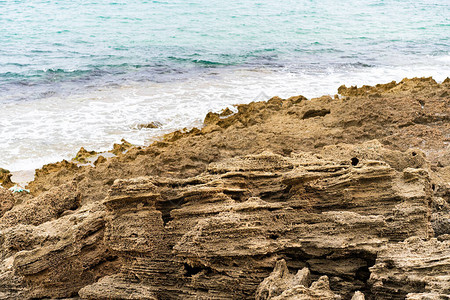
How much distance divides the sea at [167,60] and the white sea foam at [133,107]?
28 millimetres

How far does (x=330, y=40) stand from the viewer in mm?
17828

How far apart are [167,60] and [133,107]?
5278 mm

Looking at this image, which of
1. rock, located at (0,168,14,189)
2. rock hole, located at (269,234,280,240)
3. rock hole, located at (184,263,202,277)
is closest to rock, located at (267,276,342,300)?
rock hole, located at (269,234,280,240)

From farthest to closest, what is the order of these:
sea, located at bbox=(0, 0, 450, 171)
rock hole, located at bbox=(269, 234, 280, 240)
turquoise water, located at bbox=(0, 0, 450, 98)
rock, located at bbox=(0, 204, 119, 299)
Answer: turquoise water, located at bbox=(0, 0, 450, 98), sea, located at bbox=(0, 0, 450, 171), rock, located at bbox=(0, 204, 119, 299), rock hole, located at bbox=(269, 234, 280, 240)

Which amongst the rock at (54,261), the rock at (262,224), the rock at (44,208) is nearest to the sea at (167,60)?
the rock at (44,208)

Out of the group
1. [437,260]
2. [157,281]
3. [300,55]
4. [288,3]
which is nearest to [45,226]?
[157,281]

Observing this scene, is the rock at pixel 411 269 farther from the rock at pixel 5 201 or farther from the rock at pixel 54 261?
the rock at pixel 5 201

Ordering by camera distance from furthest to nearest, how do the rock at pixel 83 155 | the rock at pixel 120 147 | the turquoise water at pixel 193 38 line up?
the turquoise water at pixel 193 38, the rock at pixel 120 147, the rock at pixel 83 155

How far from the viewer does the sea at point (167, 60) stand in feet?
26.7

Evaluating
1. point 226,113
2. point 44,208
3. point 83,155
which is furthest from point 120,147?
point 44,208

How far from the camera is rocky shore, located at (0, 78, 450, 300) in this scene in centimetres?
259

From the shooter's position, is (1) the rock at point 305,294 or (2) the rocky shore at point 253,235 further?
(2) the rocky shore at point 253,235

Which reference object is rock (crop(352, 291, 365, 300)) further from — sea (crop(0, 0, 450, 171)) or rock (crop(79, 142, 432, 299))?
sea (crop(0, 0, 450, 171))

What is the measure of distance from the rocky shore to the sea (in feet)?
12.5
